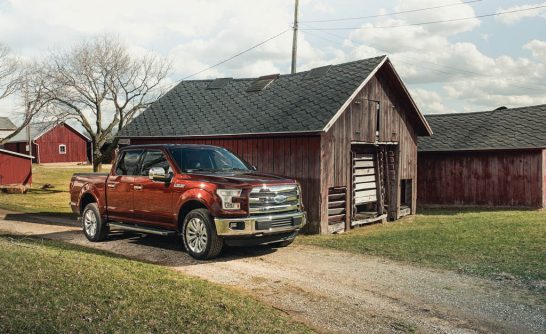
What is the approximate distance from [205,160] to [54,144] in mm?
59355

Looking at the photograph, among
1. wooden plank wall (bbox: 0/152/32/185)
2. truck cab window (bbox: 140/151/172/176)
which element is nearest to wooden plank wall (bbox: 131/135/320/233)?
truck cab window (bbox: 140/151/172/176)

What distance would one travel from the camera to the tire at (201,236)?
31.1 ft

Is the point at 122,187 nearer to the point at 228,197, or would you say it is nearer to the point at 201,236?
the point at 201,236

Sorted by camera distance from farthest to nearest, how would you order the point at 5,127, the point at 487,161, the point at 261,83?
the point at 5,127, the point at 487,161, the point at 261,83

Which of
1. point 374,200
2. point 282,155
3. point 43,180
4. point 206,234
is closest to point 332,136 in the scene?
point 282,155

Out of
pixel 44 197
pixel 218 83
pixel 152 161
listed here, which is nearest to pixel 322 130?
pixel 152 161

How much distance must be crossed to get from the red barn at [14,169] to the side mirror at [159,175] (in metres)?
27.5

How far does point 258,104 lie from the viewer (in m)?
17.5

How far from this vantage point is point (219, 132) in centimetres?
1695

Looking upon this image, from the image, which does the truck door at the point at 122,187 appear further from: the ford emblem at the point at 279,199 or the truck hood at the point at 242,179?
the ford emblem at the point at 279,199

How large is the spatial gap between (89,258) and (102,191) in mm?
3222

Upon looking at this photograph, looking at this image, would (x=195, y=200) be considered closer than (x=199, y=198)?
No

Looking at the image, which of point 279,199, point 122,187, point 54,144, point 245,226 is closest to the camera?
point 245,226

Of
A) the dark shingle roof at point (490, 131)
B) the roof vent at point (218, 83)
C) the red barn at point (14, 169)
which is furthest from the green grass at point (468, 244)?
the red barn at point (14, 169)
